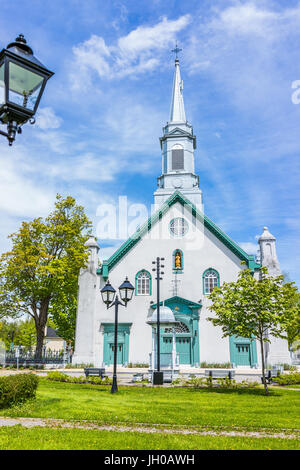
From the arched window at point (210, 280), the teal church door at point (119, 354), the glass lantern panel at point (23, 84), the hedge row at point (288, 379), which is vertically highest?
the arched window at point (210, 280)

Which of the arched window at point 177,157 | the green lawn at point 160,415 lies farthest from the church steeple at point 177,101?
the green lawn at point 160,415

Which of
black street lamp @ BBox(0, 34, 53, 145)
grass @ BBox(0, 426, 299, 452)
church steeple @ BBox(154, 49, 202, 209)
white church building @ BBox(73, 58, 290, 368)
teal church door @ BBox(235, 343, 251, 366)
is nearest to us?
black street lamp @ BBox(0, 34, 53, 145)

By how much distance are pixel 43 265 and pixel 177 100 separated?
93.4 feet

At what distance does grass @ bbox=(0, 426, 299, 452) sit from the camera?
6148 mm

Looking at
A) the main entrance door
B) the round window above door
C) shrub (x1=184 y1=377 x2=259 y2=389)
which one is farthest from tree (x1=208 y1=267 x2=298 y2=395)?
the round window above door

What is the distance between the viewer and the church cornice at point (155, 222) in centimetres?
2934

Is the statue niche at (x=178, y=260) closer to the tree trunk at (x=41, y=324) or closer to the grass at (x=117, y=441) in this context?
the tree trunk at (x=41, y=324)

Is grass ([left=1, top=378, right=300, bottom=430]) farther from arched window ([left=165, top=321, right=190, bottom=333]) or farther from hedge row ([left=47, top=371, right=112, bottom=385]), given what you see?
arched window ([left=165, top=321, right=190, bottom=333])

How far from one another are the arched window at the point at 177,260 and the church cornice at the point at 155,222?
317cm

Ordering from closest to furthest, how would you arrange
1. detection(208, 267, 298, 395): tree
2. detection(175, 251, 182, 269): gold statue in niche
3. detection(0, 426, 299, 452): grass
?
detection(0, 426, 299, 452): grass, detection(208, 267, 298, 395): tree, detection(175, 251, 182, 269): gold statue in niche

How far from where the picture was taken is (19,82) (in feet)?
15.8

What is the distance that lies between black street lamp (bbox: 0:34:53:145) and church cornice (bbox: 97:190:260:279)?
2578cm
